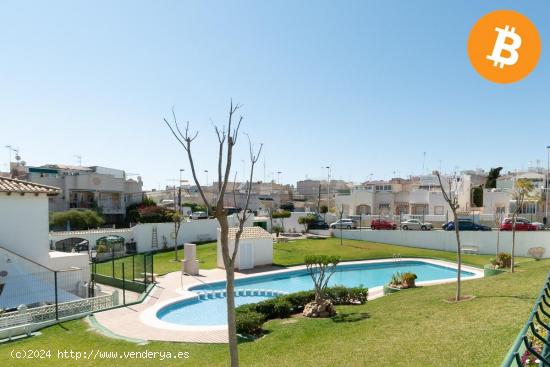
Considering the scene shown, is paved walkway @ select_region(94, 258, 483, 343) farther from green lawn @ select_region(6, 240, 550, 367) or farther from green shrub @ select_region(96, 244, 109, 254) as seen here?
green shrub @ select_region(96, 244, 109, 254)

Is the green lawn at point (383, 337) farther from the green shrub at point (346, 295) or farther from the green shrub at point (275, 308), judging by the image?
the green shrub at point (346, 295)

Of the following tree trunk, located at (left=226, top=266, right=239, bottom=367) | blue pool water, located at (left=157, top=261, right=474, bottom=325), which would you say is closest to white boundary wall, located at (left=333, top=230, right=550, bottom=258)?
blue pool water, located at (left=157, top=261, right=474, bottom=325)

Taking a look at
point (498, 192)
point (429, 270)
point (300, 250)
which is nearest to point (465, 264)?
point (429, 270)

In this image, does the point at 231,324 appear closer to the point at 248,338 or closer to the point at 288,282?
the point at 248,338

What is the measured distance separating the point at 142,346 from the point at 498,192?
4914 centimetres

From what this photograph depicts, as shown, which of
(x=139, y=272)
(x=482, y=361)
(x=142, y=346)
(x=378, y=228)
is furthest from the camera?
(x=378, y=228)

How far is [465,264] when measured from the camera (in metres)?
26.4

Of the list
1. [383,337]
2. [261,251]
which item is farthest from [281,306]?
[261,251]

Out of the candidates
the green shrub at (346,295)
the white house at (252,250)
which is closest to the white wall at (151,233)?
the white house at (252,250)

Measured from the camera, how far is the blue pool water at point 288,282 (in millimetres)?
16406

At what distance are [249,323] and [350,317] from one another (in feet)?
11.2

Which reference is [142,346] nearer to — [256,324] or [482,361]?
[256,324]

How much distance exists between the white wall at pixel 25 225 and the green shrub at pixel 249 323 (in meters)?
11.4

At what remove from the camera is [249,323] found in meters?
12.3
